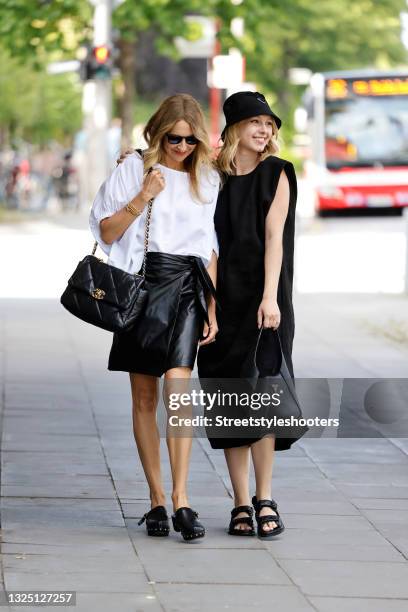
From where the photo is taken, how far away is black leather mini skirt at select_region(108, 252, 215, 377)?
21.1ft

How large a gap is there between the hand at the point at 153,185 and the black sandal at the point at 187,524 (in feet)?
3.98

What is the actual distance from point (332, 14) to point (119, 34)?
2358 cm

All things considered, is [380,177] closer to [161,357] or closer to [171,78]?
[171,78]

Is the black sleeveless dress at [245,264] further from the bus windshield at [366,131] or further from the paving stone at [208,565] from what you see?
the bus windshield at [366,131]

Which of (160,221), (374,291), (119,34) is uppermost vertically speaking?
(119,34)

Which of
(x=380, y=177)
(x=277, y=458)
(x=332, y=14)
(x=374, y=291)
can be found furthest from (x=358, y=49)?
(x=277, y=458)

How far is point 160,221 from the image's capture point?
6473mm

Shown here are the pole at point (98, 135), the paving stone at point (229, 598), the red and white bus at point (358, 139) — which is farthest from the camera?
the red and white bus at point (358, 139)

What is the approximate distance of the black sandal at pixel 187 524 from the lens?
251 inches

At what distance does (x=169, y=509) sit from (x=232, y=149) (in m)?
1.55

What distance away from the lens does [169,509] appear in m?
6.98

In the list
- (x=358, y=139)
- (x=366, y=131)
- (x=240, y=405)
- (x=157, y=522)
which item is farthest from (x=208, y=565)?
(x=366, y=131)

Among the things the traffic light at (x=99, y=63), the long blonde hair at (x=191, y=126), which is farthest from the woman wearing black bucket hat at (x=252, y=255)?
the traffic light at (x=99, y=63)

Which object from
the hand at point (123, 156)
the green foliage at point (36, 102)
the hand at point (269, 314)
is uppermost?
the green foliage at point (36, 102)
